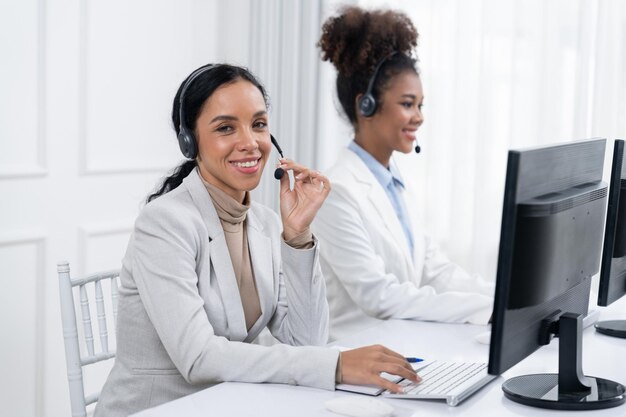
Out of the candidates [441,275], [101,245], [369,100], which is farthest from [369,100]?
[101,245]

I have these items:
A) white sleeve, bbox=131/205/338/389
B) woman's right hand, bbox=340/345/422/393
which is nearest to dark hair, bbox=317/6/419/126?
white sleeve, bbox=131/205/338/389

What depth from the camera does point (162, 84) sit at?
3236mm

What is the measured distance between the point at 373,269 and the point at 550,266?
34.7 inches

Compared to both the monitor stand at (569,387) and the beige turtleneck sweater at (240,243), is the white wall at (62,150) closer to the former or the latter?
the beige turtleneck sweater at (240,243)

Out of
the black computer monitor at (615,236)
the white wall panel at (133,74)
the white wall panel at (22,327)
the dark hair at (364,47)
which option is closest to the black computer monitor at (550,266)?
the black computer monitor at (615,236)

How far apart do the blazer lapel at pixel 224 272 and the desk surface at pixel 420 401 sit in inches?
8.6

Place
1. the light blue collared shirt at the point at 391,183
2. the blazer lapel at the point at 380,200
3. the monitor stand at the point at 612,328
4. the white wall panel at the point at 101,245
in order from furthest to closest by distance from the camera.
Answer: the white wall panel at the point at 101,245
the light blue collared shirt at the point at 391,183
the blazer lapel at the point at 380,200
the monitor stand at the point at 612,328

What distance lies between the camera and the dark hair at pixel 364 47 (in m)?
2.61

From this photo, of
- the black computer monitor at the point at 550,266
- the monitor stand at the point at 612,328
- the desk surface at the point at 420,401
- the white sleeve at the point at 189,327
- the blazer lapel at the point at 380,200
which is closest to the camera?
the black computer monitor at the point at 550,266

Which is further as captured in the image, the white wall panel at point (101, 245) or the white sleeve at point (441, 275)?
the white wall panel at point (101, 245)

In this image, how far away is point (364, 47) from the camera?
2619mm

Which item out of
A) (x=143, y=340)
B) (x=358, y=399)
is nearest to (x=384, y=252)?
(x=143, y=340)

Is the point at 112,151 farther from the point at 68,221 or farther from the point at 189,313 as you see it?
the point at 189,313

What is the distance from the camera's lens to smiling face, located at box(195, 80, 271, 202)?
1806mm
